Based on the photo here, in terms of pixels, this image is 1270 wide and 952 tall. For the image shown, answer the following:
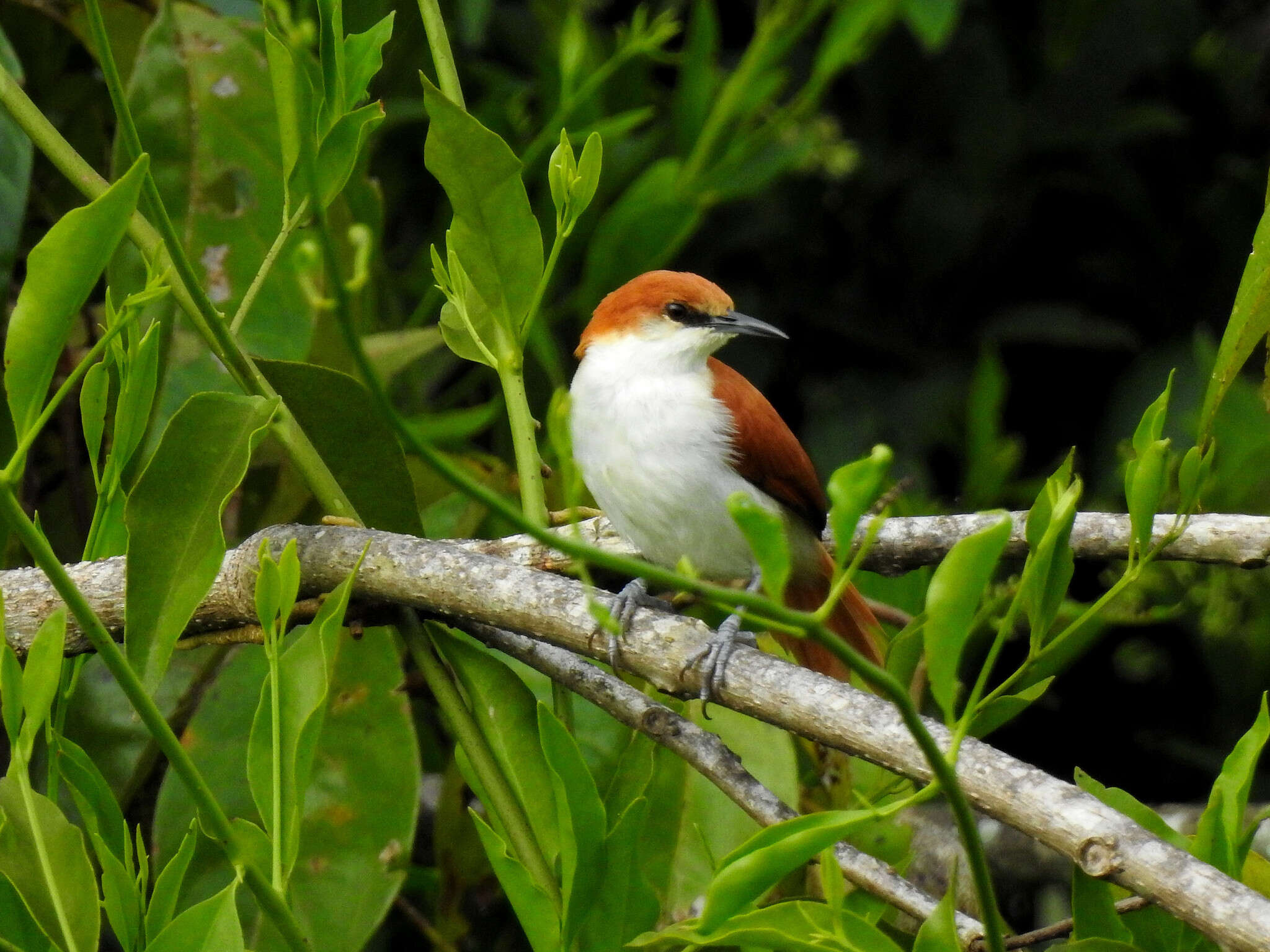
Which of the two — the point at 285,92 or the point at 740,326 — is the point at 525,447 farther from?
the point at 740,326

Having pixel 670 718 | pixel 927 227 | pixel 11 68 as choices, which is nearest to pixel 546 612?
pixel 670 718

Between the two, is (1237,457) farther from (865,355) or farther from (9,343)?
(9,343)

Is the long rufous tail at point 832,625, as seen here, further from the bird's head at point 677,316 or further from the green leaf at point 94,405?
the green leaf at point 94,405

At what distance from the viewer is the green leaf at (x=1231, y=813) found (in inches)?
48.2

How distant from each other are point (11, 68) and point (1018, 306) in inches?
125

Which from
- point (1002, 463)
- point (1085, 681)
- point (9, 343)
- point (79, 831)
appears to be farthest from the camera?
point (1085, 681)

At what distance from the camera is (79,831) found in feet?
3.91

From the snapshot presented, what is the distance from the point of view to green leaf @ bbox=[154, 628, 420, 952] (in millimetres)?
1836

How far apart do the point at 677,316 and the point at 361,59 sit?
4.63ft

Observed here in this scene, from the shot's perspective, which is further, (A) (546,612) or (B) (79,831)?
(A) (546,612)

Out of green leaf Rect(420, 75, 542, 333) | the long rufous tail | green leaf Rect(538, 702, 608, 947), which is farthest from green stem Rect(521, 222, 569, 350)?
the long rufous tail

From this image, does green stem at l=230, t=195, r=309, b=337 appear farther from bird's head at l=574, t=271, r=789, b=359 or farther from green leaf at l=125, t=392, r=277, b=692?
bird's head at l=574, t=271, r=789, b=359

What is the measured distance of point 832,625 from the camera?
2.68 m

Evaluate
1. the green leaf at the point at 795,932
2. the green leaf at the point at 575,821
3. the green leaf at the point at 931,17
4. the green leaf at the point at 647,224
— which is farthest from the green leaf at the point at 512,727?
the green leaf at the point at 931,17
